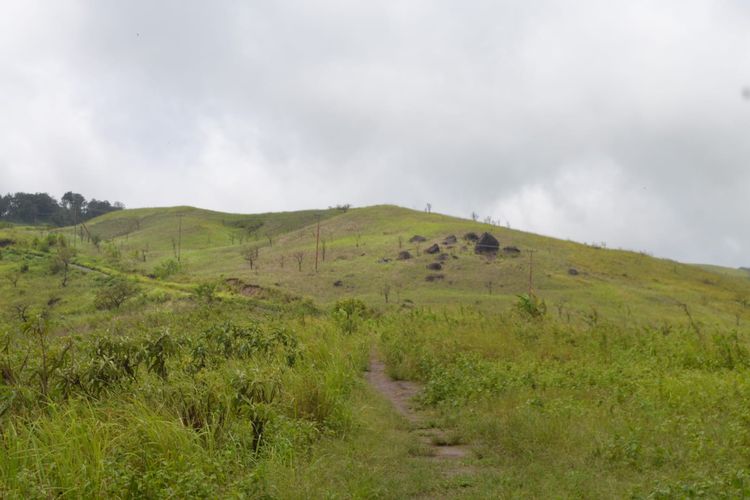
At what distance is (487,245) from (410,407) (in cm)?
5516

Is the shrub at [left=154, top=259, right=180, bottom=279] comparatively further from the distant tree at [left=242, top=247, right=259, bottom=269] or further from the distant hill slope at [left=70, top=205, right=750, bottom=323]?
the distant tree at [left=242, top=247, right=259, bottom=269]

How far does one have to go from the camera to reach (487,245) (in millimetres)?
64375

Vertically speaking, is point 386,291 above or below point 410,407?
above

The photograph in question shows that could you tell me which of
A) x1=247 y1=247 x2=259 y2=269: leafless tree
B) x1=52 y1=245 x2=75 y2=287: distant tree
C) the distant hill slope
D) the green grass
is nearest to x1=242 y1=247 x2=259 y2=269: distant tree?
x1=247 y1=247 x2=259 y2=269: leafless tree

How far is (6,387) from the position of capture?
20.9 ft

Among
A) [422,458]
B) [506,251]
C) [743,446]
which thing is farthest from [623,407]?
[506,251]

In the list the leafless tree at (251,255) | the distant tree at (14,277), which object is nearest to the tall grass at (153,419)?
the distant tree at (14,277)

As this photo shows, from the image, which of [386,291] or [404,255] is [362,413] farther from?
Result: [404,255]

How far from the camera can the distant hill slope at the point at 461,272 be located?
157 feet

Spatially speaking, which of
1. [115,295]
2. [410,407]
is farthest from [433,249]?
[410,407]

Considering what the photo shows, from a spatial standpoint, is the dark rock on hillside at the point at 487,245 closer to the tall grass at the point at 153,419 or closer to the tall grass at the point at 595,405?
the tall grass at the point at 595,405

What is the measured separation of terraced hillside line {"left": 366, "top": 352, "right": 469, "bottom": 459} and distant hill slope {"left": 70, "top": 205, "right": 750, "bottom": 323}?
20776mm

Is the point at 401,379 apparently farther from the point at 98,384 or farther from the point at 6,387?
the point at 6,387

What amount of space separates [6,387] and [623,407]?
8.18 meters
